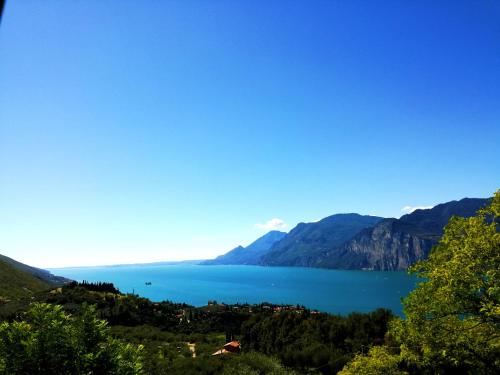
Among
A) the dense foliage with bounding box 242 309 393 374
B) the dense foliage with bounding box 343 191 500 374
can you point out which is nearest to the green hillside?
the dense foliage with bounding box 242 309 393 374

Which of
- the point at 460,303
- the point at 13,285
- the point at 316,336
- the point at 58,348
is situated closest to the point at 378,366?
the point at 460,303

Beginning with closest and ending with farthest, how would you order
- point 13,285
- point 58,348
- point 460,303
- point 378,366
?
1. point 58,348
2. point 460,303
3. point 378,366
4. point 13,285

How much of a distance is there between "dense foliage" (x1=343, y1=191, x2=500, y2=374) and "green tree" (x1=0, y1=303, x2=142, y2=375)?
10371 millimetres

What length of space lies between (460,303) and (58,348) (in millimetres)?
13276

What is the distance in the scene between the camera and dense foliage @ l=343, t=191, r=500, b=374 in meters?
12.4

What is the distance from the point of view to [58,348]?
10.7 metres

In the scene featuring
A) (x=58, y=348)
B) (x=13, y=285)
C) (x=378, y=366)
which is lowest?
(x=13, y=285)

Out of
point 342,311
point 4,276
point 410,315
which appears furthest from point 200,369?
point 4,276

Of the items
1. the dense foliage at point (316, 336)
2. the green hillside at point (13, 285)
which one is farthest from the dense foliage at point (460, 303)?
the green hillside at point (13, 285)

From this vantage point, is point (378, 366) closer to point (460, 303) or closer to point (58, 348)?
point (460, 303)

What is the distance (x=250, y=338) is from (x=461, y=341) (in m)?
65.5

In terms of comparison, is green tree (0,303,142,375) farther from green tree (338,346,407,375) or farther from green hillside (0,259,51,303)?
green hillside (0,259,51,303)

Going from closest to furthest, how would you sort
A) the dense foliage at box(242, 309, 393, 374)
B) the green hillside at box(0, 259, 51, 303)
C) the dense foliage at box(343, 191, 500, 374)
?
the dense foliage at box(343, 191, 500, 374), the dense foliage at box(242, 309, 393, 374), the green hillside at box(0, 259, 51, 303)

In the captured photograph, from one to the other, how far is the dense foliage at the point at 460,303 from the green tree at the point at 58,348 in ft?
34.0
